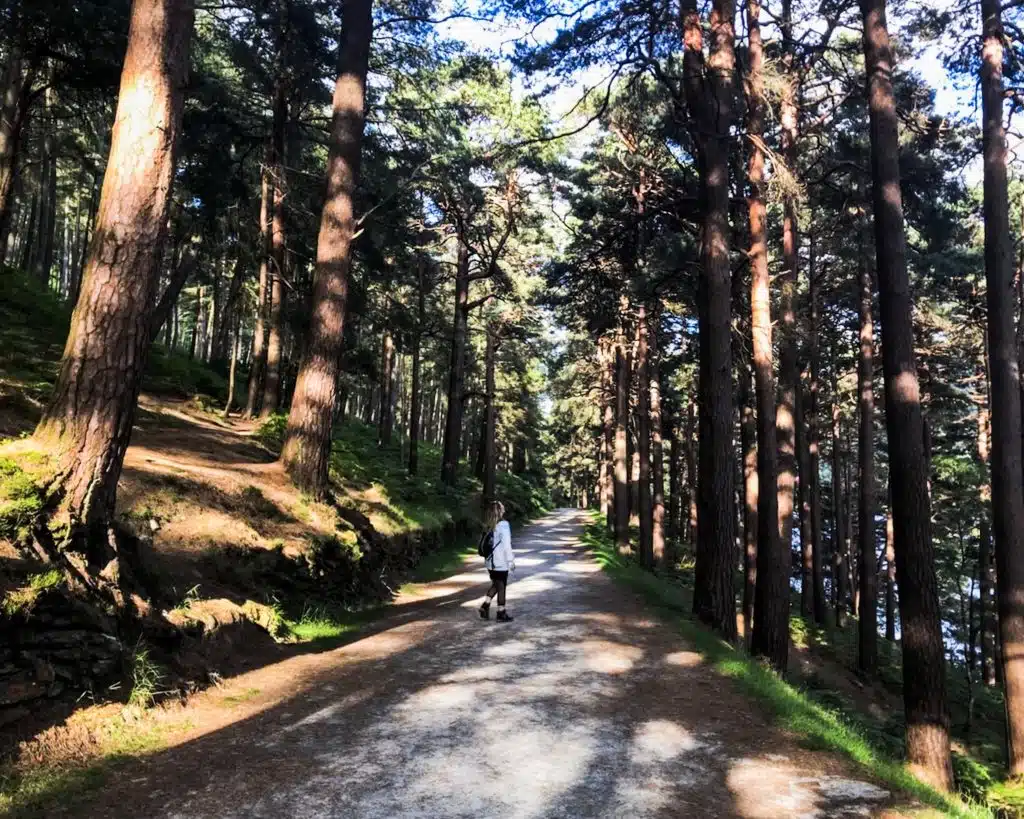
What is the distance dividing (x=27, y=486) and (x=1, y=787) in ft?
7.22

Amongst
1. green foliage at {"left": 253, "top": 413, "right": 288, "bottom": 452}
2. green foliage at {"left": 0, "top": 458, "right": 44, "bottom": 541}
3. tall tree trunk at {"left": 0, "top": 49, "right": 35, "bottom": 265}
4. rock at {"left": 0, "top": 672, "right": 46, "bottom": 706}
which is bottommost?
rock at {"left": 0, "top": 672, "right": 46, "bottom": 706}

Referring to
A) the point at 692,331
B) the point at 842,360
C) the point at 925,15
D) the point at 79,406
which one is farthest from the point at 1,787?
the point at 842,360

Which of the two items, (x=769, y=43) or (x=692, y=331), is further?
(x=692, y=331)

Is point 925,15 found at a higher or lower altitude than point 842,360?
higher

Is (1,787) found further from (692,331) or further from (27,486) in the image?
(692,331)

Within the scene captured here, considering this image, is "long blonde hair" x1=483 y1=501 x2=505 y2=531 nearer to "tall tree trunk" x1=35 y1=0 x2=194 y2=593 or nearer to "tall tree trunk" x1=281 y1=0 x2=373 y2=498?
"tall tree trunk" x1=281 y1=0 x2=373 y2=498

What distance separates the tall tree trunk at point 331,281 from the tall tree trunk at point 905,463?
7.89 meters

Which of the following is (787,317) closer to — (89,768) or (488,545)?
(488,545)

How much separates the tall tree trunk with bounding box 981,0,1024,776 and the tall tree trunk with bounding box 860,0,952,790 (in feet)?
10.8

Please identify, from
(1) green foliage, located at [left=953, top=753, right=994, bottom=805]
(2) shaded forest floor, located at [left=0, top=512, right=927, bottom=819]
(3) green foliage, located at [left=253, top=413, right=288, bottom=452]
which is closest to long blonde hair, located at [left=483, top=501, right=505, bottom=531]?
(2) shaded forest floor, located at [left=0, top=512, right=927, bottom=819]

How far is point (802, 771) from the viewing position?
4613 mm

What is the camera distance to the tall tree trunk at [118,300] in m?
5.36

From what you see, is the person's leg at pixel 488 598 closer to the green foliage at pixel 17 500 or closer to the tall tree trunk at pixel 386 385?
the green foliage at pixel 17 500

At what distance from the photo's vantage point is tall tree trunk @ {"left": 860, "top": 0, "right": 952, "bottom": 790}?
24.7ft
